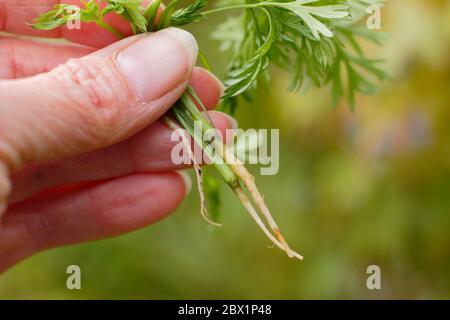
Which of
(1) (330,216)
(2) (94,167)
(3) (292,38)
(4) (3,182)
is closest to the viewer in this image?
(4) (3,182)

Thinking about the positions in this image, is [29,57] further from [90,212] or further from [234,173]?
[234,173]

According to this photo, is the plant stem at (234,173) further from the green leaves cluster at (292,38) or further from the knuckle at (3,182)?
the knuckle at (3,182)

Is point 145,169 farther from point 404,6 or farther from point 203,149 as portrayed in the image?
point 404,6

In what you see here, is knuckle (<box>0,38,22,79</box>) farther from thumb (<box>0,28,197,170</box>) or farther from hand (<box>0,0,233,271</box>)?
thumb (<box>0,28,197,170</box>)

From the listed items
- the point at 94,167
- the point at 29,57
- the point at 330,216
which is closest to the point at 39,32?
the point at 29,57

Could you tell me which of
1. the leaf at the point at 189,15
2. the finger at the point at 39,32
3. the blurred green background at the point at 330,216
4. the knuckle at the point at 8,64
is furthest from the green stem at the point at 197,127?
the blurred green background at the point at 330,216

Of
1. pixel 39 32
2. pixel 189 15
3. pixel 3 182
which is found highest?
pixel 39 32
